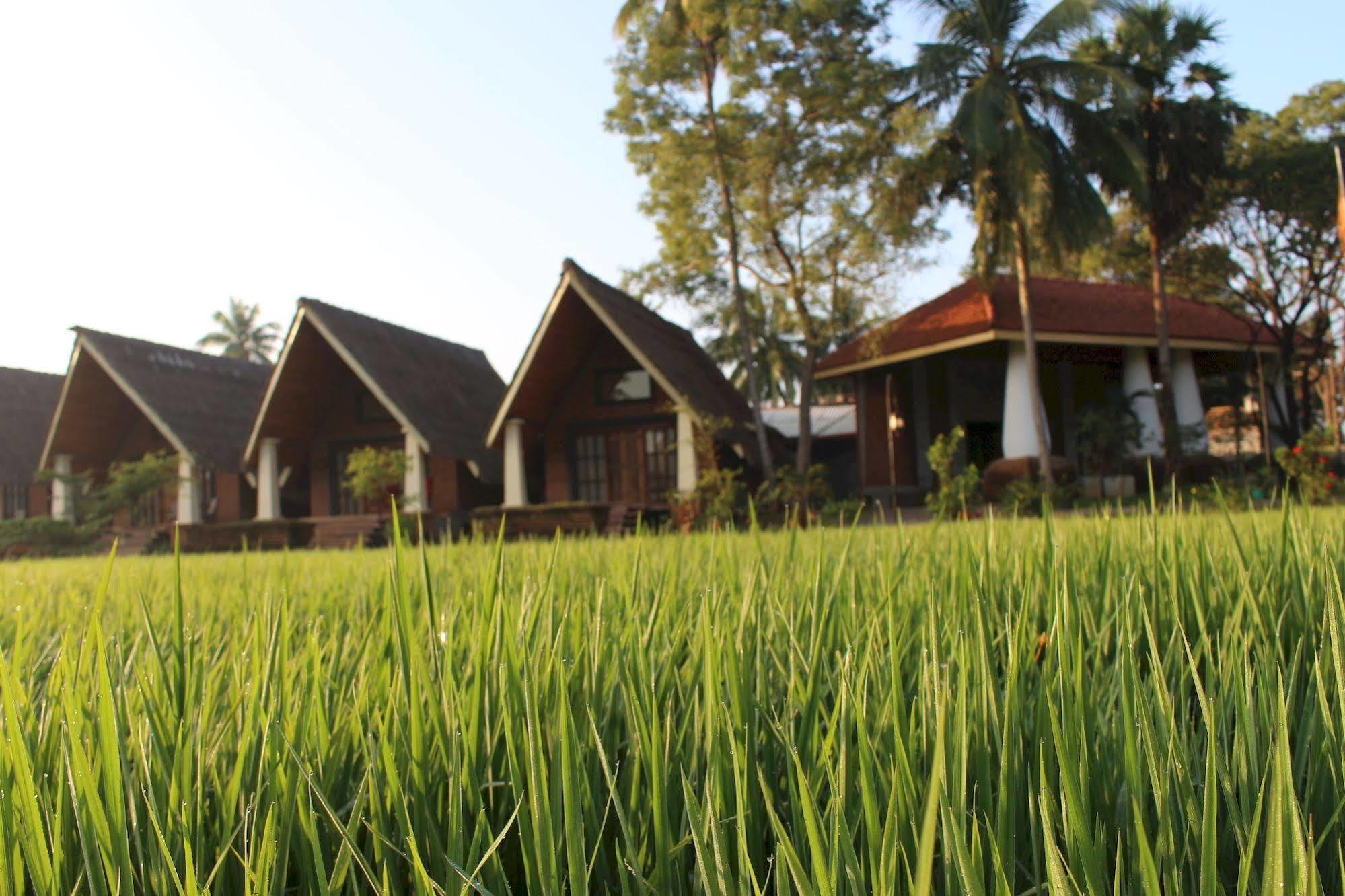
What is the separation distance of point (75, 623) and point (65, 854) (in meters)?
1.50

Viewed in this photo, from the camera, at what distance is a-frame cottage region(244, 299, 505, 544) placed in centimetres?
1956

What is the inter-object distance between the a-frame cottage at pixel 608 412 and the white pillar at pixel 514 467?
2 centimetres

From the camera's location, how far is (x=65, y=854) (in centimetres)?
75

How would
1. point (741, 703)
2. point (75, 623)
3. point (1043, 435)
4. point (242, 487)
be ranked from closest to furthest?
point (741, 703) < point (75, 623) < point (1043, 435) < point (242, 487)

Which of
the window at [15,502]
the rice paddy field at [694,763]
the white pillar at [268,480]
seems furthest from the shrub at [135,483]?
the rice paddy field at [694,763]

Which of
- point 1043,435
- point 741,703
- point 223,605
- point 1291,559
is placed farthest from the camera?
point 1043,435

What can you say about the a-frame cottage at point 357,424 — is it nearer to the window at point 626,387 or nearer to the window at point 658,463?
the window at point 626,387

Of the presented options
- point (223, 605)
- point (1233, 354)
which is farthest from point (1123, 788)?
point (1233, 354)

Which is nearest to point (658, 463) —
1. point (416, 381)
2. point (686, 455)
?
point (686, 455)

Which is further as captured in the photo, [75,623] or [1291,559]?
[75,623]

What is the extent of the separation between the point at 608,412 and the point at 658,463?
1.65 meters

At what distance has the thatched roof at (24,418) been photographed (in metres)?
25.6

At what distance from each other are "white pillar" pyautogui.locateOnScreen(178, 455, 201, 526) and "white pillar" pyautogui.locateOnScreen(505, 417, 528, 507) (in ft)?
24.8

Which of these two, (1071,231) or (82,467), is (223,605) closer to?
(1071,231)
